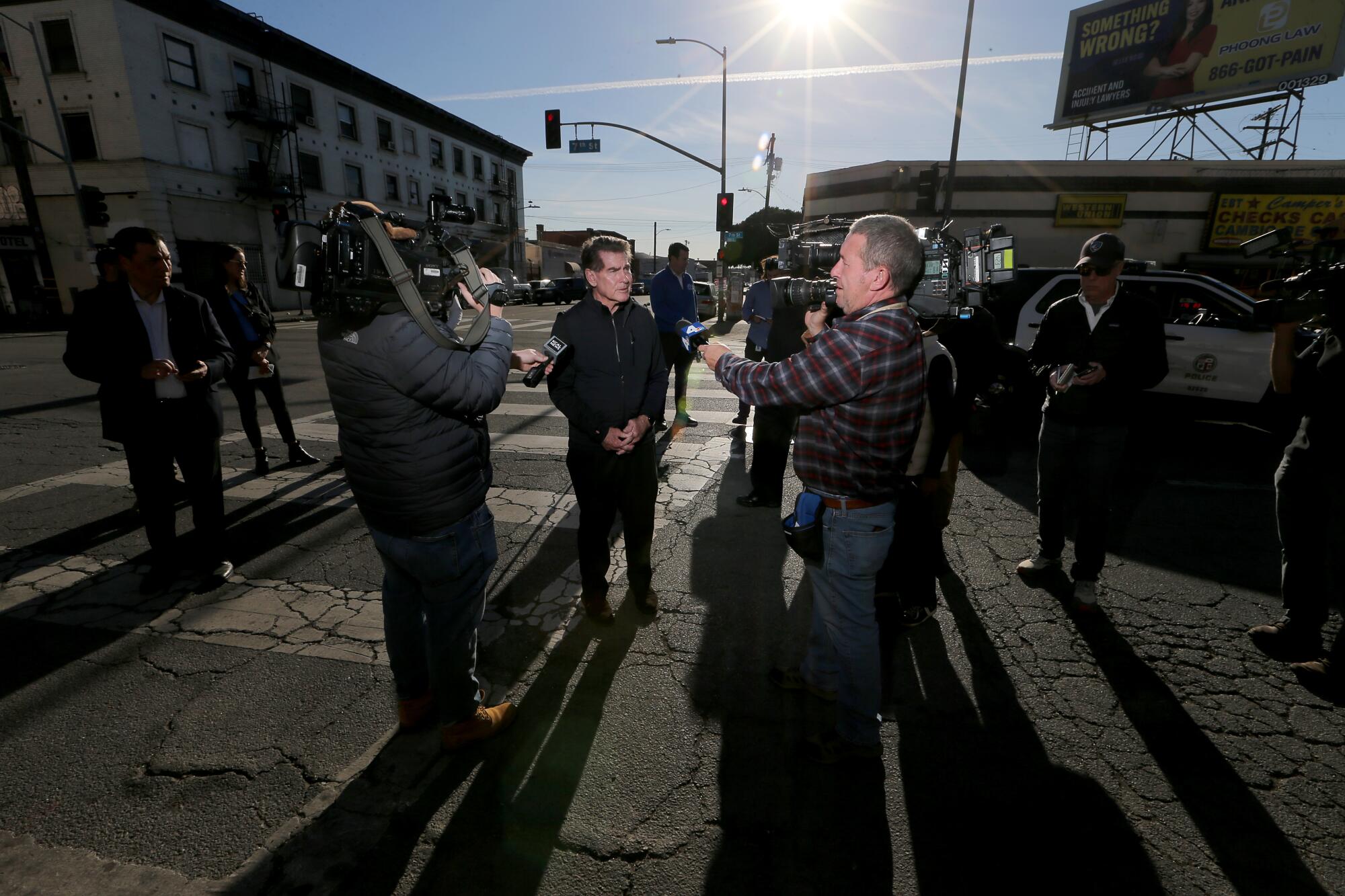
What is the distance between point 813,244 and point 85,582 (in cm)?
480

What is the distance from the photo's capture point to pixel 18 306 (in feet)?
75.1

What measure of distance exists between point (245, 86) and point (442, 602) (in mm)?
33472

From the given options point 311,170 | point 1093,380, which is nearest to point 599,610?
point 1093,380

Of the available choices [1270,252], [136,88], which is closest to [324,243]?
[1270,252]

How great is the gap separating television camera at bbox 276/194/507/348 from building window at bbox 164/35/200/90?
30.6m

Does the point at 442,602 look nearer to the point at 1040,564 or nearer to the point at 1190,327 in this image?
the point at 1040,564

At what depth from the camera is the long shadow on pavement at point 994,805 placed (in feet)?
6.29

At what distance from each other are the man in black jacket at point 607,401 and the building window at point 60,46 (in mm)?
30767

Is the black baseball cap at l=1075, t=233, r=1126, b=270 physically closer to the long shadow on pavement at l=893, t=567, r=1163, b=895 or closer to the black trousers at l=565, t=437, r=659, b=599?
the long shadow on pavement at l=893, t=567, r=1163, b=895

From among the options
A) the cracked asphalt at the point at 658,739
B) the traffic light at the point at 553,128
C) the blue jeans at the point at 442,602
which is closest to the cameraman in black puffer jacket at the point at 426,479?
the blue jeans at the point at 442,602

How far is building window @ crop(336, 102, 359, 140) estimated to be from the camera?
3117 centimetres

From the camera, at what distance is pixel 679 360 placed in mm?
6684

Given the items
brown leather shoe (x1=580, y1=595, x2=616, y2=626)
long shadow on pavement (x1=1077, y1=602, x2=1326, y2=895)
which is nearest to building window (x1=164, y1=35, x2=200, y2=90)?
brown leather shoe (x1=580, y1=595, x2=616, y2=626)

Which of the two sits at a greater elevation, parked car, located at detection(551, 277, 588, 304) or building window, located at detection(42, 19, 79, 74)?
building window, located at detection(42, 19, 79, 74)
